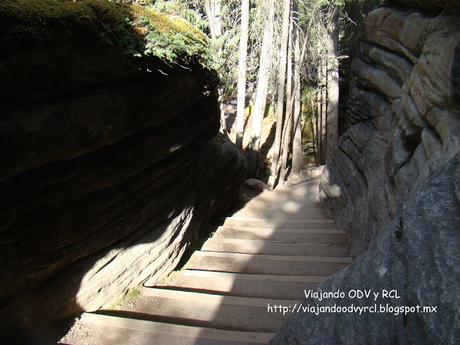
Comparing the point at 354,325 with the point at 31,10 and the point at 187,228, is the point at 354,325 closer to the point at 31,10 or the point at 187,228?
the point at 31,10

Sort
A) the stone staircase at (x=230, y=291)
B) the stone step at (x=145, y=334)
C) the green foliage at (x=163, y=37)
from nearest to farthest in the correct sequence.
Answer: the green foliage at (x=163, y=37)
the stone step at (x=145, y=334)
the stone staircase at (x=230, y=291)

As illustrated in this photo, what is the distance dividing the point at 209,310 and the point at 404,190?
3.17m

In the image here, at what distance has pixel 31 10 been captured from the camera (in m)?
2.90

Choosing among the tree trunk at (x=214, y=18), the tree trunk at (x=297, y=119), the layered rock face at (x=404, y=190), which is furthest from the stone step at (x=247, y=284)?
the tree trunk at (x=214, y=18)

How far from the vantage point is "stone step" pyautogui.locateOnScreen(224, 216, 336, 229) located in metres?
8.91

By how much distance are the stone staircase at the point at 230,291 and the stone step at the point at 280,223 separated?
5 cm

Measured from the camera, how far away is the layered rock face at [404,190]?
2074mm

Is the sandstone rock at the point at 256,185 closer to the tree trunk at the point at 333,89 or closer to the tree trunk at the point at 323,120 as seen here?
the tree trunk at the point at 333,89

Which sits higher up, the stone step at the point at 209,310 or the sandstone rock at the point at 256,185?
the stone step at the point at 209,310

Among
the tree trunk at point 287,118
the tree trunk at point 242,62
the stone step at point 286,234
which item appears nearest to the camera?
the stone step at point 286,234

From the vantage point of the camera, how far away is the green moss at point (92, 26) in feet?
9.18

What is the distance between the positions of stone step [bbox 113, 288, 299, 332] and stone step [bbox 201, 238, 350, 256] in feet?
6.83

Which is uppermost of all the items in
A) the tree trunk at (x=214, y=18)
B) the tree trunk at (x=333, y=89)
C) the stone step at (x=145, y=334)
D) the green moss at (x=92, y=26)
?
the tree trunk at (x=214, y=18)

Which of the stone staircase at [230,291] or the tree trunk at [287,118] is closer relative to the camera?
the stone staircase at [230,291]
